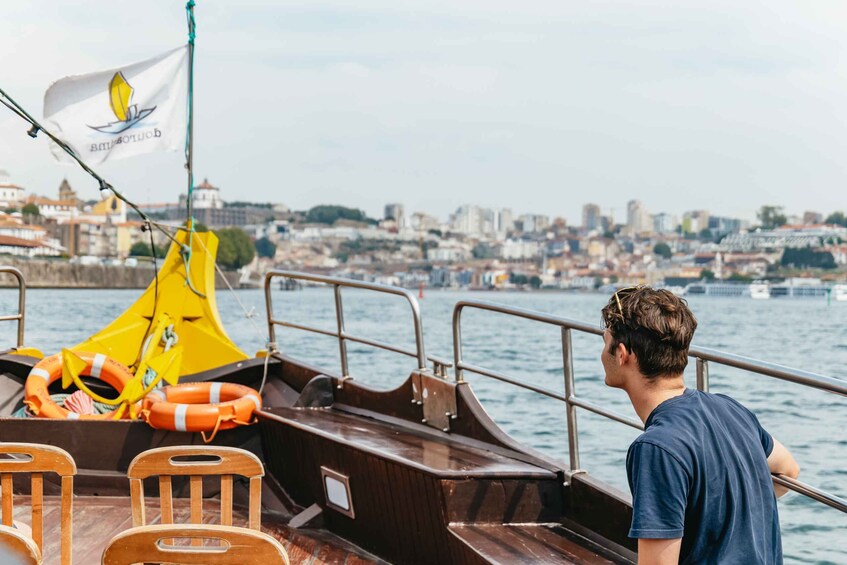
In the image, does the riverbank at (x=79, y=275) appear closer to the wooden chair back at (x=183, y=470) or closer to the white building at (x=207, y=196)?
the white building at (x=207, y=196)

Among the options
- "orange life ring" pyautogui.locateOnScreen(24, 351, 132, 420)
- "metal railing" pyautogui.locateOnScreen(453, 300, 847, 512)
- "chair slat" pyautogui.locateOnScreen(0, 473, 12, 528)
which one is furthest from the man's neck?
"orange life ring" pyautogui.locateOnScreen(24, 351, 132, 420)

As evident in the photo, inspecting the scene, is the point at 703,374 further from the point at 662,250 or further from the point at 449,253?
the point at 449,253

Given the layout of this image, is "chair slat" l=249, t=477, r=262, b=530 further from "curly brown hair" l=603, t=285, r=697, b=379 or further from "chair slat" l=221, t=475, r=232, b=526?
"curly brown hair" l=603, t=285, r=697, b=379

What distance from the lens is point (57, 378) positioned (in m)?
6.96

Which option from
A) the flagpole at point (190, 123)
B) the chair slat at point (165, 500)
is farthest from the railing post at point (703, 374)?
the flagpole at point (190, 123)

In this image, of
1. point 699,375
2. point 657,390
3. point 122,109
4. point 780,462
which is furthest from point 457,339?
point 122,109

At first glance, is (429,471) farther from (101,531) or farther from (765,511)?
(765,511)

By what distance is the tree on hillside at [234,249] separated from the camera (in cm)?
8447

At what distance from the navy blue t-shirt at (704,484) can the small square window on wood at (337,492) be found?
3.26 meters

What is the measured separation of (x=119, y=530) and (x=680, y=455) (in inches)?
160

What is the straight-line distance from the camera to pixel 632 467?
211 centimetres

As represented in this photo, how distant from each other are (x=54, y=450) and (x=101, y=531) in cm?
242

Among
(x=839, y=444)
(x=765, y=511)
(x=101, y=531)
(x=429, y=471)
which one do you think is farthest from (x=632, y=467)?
(x=839, y=444)

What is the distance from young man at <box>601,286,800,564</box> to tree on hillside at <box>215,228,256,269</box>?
8003cm
